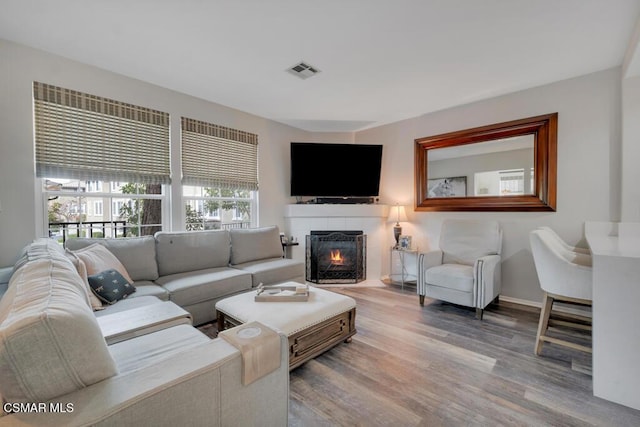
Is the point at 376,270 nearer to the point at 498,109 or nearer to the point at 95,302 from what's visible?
the point at 498,109

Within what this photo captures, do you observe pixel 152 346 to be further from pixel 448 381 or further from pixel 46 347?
pixel 448 381

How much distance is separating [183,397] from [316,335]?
4.32 feet

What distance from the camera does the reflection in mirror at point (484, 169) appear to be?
3.31m

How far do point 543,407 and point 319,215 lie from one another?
324 cm

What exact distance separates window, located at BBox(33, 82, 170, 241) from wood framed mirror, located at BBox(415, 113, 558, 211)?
11.6 feet

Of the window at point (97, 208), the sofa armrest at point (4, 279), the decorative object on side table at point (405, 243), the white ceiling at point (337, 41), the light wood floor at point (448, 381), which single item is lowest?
the light wood floor at point (448, 381)

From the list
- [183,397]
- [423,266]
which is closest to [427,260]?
[423,266]

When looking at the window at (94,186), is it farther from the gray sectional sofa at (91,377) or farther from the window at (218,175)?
the gray sectional sofa at (91,377)

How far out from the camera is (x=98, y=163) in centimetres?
282

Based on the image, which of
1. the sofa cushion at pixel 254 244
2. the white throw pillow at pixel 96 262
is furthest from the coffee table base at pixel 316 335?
the sofa cushion at pixel 254 244

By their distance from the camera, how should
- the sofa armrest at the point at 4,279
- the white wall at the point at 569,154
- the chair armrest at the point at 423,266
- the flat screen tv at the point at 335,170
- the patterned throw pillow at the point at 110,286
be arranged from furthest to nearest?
1. the flat screen tv at the point at 335,170
2. the chair armrest at the point at 423,266
3. the white wall at the point at 569,154
4. the patterned throw pillow at the point at 110,286
5. the sofa armrest at the point at 4,279

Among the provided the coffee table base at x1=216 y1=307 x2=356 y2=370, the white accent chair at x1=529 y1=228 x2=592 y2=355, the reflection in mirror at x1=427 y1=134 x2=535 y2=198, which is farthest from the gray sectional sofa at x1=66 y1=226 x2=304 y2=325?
the white accent chair at x1=529 y1=228 x2=592 y2=355

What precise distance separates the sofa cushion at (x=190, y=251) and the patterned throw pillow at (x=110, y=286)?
624mm

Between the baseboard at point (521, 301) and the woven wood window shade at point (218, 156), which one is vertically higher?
the woven wood window shade at point (218, 156)
